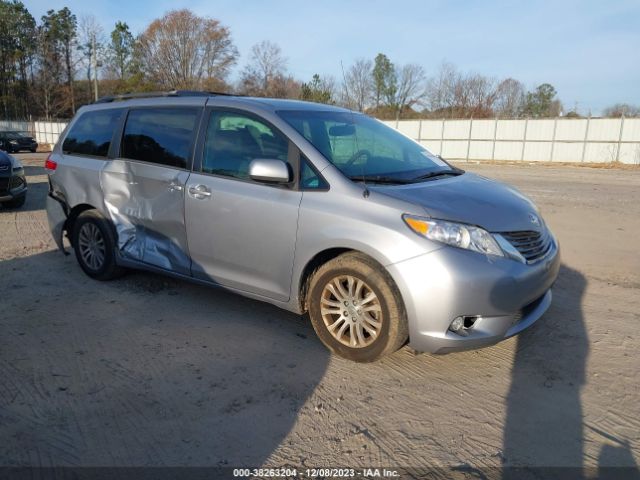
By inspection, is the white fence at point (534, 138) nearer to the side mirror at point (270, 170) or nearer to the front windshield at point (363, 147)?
the front windshield at point (363, 147)

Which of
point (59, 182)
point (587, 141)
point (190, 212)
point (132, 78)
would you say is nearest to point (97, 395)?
point (190, 212)

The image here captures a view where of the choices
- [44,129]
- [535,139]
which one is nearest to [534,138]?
[535,139]

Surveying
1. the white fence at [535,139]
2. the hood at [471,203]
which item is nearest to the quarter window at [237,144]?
the hood at [471,203]

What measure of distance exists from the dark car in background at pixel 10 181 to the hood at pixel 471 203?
317 inches

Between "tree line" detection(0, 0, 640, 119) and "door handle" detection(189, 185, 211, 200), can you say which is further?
"tree line" detection(0, 0, 640, 119)

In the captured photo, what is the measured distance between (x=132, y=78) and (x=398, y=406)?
6147 cm

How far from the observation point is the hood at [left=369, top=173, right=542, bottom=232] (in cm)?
332

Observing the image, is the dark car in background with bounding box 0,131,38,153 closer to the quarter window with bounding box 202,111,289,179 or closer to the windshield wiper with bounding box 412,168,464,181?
the quarter window with bounding box 202,111,289,179

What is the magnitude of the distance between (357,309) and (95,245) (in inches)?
124

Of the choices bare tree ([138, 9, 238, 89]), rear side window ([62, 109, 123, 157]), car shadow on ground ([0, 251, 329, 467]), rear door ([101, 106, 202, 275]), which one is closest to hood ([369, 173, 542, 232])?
car shadow on ground ([0, 251, 329, 467])

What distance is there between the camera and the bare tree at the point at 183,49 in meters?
57.8

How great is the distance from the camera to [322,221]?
11.6ft

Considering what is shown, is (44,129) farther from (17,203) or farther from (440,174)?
(440,174)

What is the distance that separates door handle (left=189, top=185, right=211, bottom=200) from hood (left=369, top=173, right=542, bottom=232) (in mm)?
Answer: 1404
